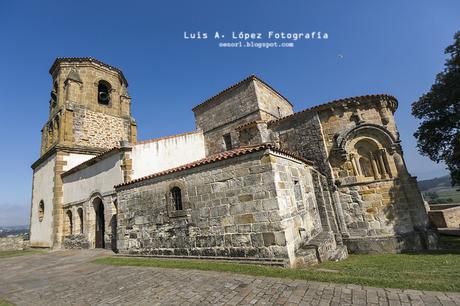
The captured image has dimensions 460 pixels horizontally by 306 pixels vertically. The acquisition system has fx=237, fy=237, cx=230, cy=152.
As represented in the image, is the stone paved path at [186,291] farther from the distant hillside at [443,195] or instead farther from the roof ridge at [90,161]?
the distant hillside at [443,195]

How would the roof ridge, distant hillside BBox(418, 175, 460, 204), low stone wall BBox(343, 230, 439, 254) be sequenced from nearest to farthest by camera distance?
low stone wall BBox(343, 230, 439, 254)
the roof ridge
distant hillside BBox(418, 175, 460, 204)

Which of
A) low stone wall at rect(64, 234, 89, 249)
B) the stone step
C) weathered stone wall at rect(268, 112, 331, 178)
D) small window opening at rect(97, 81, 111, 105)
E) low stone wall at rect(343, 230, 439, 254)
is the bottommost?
low stone wall at rect(343, 230, 439, 254)

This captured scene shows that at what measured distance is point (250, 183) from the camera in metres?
7.09

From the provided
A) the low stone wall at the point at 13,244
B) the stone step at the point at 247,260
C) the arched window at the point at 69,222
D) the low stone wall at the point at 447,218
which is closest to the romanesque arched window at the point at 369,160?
the stone step at the point at 247,260

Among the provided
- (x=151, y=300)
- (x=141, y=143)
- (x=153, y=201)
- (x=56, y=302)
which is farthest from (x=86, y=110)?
(x=151, y=300)

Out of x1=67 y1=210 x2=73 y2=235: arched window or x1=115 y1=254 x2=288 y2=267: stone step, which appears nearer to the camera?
x1=115 y1=254 x2=288 y2=267: stone step

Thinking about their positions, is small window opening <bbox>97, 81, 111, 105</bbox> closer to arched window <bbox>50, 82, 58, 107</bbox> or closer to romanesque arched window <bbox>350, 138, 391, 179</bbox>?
arched window <bbox>50, 82, 58, 107</bbox>

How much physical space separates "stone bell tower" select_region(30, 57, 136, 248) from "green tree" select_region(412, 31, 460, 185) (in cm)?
1880

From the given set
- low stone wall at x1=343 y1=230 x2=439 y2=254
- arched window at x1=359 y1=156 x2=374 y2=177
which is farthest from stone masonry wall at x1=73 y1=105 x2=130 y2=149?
low stone wall at x1=343 y1=230 x2=439 y2=254

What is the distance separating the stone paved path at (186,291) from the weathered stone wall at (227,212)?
1396mm

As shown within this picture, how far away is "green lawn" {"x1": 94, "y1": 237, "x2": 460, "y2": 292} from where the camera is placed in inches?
174

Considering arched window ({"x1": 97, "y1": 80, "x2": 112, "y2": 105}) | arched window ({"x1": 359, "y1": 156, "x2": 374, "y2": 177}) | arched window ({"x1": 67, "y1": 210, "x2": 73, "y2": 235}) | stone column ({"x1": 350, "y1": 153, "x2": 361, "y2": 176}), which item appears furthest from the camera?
arched window ({"x1": 97, "y1": 80, "x2": 112, "y2": 105})

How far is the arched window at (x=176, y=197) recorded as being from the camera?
8594mm

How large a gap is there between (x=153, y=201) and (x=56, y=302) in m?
4.54
